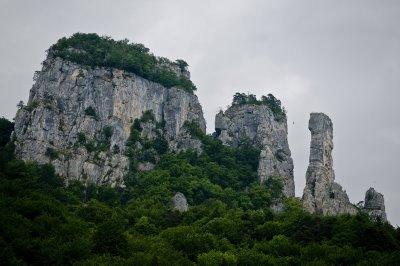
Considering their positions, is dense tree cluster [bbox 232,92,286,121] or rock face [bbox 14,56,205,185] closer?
rock face [bbox 14,56,205,185]

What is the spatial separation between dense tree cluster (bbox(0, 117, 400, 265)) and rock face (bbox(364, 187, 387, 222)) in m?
12.1

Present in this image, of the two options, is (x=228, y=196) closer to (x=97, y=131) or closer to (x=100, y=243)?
(x=97, y=131)

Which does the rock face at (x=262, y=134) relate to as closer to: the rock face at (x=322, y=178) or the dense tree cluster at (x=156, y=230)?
the rock face at (x=322, y=178)

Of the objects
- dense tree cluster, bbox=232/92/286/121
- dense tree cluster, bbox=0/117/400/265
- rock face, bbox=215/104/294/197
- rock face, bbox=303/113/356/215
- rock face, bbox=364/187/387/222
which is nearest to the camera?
dense tree cluster, bbox=0/117/400/265

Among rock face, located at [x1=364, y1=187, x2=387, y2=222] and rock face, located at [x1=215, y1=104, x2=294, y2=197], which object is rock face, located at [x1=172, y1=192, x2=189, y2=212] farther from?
rock face, located at [x1=364, y1=187, x2=387, y2=222]

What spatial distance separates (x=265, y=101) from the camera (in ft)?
442

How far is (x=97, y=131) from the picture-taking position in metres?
109

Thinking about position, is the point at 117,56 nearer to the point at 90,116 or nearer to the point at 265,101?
the point at 90,116

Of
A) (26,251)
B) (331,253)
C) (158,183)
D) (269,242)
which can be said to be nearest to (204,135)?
(158,183)

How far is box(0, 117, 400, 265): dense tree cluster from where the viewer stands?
56125 millimetres

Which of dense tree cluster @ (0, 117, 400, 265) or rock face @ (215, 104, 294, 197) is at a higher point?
rock face @ (215, 104, 294, 197)

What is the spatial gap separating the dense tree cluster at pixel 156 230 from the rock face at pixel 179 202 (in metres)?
1.16

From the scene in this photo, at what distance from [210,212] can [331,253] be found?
28.0 metres

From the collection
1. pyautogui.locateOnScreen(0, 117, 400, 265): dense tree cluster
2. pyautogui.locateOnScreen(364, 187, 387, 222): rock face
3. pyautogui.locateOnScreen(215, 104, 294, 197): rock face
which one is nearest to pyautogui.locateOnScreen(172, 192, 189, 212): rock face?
pyautogui.locateOnScreen(0, 117, 400, 265): dense tree cluster
